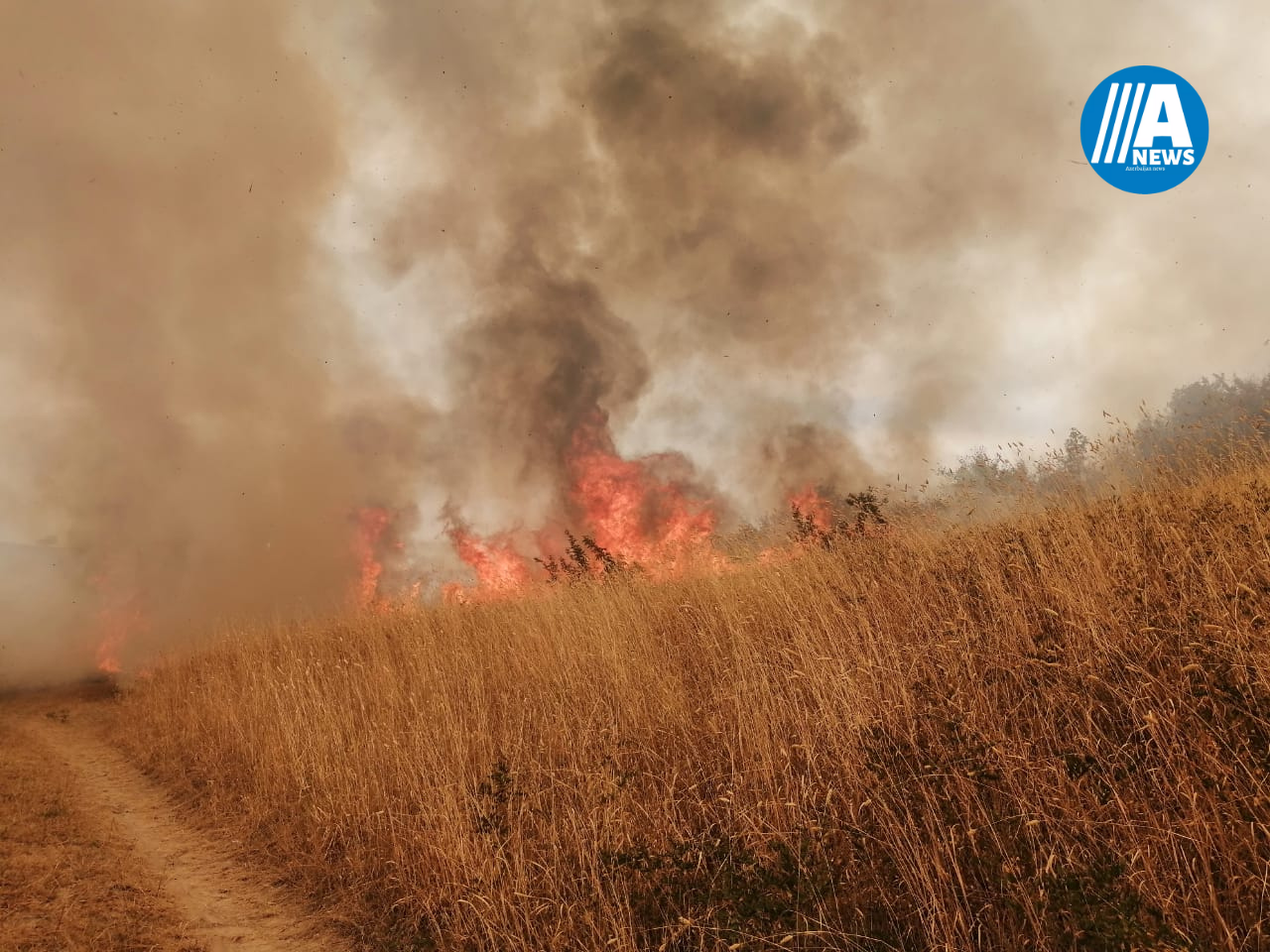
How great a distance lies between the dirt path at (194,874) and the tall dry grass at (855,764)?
0.28 meters

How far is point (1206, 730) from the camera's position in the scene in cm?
281

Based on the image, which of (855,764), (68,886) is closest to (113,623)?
(68,886)

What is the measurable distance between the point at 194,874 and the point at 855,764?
19.2 feet

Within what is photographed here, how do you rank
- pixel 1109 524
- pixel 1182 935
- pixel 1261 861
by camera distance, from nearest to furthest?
pixel 1182 935
pixel 1261 861
pixel 1109 524

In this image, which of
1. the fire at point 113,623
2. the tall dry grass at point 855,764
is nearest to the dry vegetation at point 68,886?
the tall dry grass at point 855,764

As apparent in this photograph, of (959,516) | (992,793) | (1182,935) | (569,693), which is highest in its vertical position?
(959,516)

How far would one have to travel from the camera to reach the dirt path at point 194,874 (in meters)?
4.10

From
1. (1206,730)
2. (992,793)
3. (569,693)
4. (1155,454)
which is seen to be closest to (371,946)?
(569,693)

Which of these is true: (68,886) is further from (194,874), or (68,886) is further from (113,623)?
(113,623)

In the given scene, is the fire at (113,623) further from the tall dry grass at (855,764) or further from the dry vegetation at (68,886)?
the tall dry grass at (855,764)

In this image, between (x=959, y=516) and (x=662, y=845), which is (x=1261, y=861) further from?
(x=959, y=516)

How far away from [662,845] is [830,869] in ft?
3.29

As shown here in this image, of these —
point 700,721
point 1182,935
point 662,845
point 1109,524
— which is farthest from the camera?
point 1109,524

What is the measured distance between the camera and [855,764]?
3391mm
